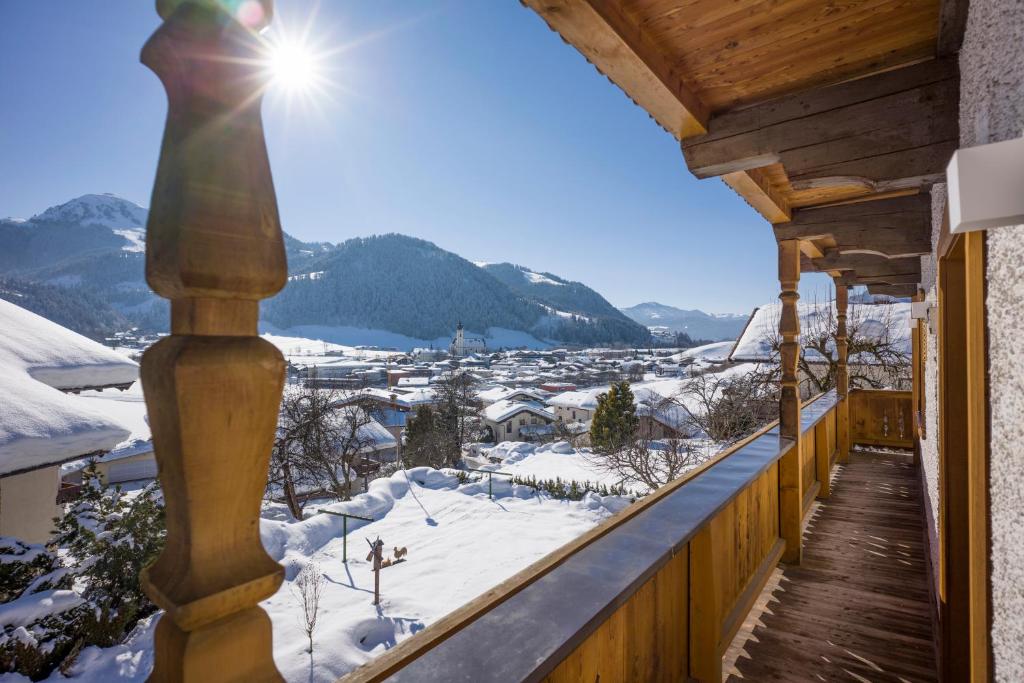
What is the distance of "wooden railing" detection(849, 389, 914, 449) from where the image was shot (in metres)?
7.26

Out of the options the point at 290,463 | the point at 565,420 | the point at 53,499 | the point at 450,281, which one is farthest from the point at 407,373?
the point at 450,281

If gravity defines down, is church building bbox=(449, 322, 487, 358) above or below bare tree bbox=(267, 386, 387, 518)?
above

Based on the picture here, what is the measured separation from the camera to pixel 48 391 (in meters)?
3.86

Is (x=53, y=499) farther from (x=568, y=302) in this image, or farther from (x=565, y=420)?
(x=568, y=302)

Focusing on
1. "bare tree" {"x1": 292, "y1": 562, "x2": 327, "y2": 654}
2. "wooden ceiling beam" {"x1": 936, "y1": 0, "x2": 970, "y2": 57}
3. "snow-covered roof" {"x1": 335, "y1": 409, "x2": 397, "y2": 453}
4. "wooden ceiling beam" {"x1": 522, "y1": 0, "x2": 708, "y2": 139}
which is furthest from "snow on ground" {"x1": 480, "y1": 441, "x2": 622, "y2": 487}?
"wooden ceiling beam" {"x1": 936, "y1": 0, "x2": 970, "y2": 57}

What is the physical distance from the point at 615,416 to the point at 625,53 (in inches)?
834

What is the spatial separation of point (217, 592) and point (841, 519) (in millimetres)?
5540

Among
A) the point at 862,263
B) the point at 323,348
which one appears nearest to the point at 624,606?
the point at 862,263

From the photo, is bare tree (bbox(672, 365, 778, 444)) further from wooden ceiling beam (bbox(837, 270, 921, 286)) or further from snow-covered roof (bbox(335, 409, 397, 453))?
snow-covered roof (bbox(335, 409, 397, 453))

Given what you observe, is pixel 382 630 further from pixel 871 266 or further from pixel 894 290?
pixel 894 290

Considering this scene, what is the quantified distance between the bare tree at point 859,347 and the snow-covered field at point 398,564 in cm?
726

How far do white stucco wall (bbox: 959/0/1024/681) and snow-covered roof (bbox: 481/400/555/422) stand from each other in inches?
1480

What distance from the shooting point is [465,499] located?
48.3 feet

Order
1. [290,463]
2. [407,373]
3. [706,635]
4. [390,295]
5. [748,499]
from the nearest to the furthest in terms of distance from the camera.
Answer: [706,635] < [748,499] < [290,463] < [407,373] < [390,295]
